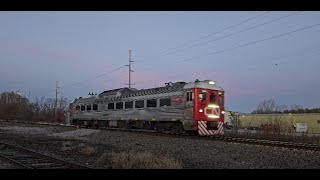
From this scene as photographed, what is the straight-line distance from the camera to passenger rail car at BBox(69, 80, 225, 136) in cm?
2427

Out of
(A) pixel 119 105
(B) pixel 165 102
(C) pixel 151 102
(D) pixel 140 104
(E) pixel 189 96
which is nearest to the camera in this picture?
(E) pixel 189 96

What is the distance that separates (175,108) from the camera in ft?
83.2

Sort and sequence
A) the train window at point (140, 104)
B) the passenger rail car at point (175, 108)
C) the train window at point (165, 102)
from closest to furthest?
the passenger rail car at point (175, 108) < the train window at point (165, 102) < the train window at point (140, 104)

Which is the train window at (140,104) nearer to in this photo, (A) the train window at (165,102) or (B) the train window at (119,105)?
(A) the train window at (165,102)

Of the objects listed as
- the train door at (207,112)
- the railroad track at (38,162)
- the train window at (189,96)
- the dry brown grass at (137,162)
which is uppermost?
the train window at (189,96)

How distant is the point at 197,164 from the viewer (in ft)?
41.9

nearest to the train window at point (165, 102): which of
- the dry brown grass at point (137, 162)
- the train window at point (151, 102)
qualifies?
the train window at point (151, 102)

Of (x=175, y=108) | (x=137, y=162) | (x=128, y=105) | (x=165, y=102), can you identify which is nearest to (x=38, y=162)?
(x=137, y=162)

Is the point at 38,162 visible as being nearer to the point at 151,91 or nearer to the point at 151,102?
the point at 151,102

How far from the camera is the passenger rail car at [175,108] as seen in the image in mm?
24266
